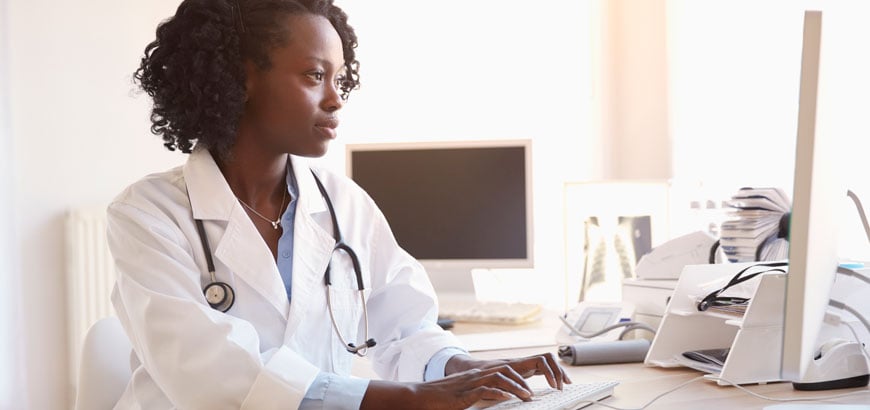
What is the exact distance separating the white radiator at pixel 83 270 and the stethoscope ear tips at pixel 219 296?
161 cm

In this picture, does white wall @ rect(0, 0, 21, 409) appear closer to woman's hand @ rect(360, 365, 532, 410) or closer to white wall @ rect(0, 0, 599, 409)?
white wall @ rect(0, 0, 599, 409)

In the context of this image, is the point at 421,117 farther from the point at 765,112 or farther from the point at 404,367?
the point at 404,367

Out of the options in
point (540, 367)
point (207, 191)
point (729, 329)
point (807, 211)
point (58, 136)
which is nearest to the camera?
point (807, 211)

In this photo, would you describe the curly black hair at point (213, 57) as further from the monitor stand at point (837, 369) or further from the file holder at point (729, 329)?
the monitor stand at point (837, 369)

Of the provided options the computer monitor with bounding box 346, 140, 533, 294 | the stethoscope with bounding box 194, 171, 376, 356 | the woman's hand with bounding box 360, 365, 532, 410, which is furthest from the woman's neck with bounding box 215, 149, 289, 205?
the computer monitor with bounding box 346, 140, 533, 294

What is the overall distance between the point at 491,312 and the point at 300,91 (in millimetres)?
1042

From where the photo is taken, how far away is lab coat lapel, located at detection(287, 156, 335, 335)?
1412mm

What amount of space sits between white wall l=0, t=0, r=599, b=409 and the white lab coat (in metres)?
1.47

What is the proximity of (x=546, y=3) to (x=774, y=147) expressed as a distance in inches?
A: 39.4

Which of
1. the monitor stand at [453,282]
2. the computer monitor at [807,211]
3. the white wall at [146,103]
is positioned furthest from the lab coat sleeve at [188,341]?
the white wall at [146,103]

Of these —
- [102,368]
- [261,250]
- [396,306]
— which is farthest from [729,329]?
[102,368]

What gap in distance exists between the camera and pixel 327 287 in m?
1.47

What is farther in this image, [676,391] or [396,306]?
[396,306]

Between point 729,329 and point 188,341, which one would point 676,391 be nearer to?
point 729,329
